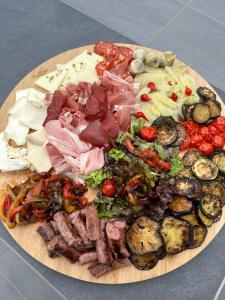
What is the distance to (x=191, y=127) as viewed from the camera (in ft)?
9.45

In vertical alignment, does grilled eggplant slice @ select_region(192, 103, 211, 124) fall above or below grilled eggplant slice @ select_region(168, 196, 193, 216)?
above

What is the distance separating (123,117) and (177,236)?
2.88 feet

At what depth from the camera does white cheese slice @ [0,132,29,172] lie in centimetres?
266

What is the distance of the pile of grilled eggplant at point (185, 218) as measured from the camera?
239 centimetres

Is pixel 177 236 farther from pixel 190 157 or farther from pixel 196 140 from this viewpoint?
pixel 196 140

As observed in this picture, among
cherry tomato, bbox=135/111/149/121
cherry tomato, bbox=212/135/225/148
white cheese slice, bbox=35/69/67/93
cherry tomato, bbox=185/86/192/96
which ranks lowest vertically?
white cheese slice, bbox=35/69/67/93

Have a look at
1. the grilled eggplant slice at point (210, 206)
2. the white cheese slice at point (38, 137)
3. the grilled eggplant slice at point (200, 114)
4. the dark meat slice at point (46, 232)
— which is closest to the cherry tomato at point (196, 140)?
the grilled eggplant slice at point (200, 114)

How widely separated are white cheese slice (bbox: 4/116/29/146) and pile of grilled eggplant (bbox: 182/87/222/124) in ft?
3.77

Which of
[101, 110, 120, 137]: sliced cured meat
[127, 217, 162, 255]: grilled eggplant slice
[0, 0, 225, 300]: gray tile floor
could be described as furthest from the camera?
[0, 0, 225, 300]: gray tile floor

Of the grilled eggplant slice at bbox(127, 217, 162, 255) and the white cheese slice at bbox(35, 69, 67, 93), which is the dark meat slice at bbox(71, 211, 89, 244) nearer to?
the grilled eggplant slice at bbox(127, 217, 162, 255)

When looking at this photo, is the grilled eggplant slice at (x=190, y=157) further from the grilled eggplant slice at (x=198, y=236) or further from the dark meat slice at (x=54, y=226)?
the dark meat slice at (x=54, y=226)

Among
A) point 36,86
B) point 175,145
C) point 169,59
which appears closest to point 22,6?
point 36,86

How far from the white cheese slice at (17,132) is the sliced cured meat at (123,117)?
63 centimetres

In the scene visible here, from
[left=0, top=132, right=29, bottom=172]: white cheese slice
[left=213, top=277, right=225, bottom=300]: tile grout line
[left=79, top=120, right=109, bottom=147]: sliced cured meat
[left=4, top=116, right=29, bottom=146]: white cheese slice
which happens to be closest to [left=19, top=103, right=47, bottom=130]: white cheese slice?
[left=4, top=116, right=29, bottom=146]: white cheese slice
